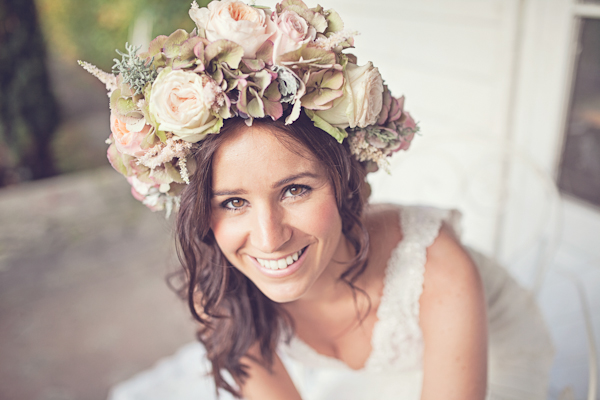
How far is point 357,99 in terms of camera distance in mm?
1102

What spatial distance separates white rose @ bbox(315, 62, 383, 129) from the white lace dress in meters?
0.61

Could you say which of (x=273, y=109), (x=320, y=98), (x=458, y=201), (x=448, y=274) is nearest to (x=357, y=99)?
(x=320, y=98)

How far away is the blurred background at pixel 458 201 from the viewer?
7.81 ft

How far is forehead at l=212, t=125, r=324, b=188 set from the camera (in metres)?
1.14

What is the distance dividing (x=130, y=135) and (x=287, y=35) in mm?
424

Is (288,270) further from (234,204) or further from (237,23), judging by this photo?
(237,23)

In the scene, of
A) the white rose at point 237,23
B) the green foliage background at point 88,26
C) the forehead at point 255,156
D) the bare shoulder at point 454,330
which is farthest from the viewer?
the green foliage background at point 88,26

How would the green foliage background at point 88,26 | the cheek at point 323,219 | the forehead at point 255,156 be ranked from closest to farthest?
1. the forehead at point 255,156
2. the cheek at point 323,219
3. the green foliage background at point 88,26

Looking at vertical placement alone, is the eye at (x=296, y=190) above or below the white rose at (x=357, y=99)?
below

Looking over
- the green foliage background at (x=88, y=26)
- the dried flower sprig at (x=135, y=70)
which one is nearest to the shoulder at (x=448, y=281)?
the dried flower sprig at (x=135, y=70)

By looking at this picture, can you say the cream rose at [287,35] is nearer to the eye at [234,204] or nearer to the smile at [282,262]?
the eye at [234,204]

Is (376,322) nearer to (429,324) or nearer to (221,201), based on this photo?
(429,324)

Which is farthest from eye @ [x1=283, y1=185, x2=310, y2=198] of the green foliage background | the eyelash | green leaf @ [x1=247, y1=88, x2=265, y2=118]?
the green foliage background

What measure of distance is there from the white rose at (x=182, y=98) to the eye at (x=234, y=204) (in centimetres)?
25
